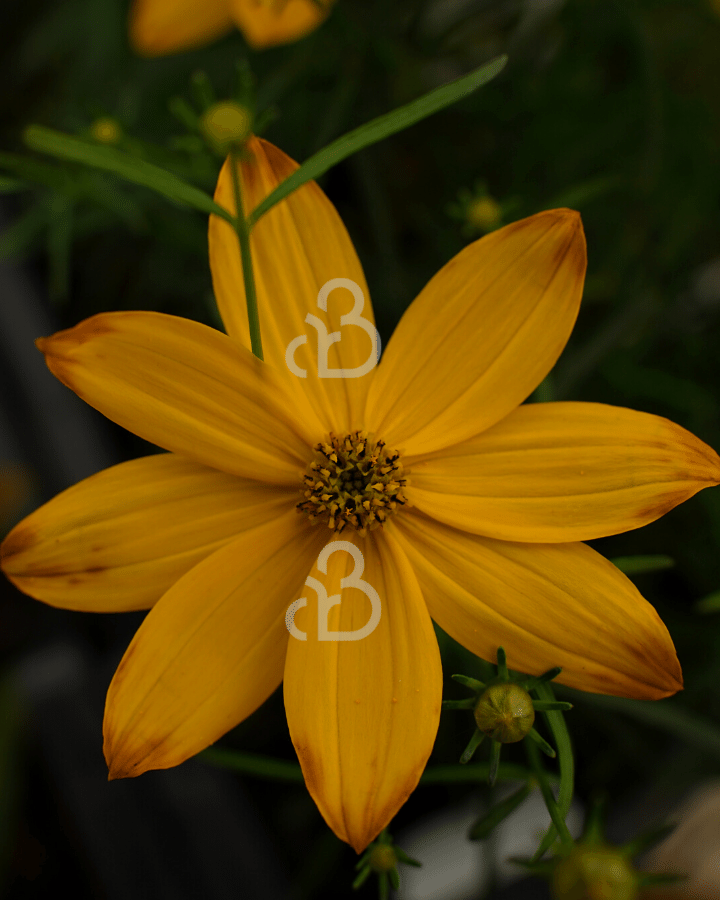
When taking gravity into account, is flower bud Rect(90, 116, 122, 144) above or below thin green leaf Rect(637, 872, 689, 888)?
above

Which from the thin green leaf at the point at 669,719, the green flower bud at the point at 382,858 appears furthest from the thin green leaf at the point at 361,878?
the thin green leaf at the point at 669,719

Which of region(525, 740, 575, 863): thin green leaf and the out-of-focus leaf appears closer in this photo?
region(525, 740, 575, 863): thin green leaf

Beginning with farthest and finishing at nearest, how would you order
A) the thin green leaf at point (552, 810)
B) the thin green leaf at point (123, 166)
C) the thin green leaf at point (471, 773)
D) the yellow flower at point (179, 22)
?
1. the yellow flower at point (179, 22)
2. the thin green leaf at point (471, 773)
3. the thin green leaf at point (552, 810)
4. the thin green leaf at point (123, 166)

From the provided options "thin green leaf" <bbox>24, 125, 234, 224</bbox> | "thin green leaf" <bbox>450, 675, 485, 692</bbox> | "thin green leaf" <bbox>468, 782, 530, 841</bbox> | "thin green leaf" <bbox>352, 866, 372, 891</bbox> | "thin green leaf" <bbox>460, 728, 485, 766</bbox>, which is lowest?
"thin green leaf" <bbox>352, 866, 372, 891</bbox>

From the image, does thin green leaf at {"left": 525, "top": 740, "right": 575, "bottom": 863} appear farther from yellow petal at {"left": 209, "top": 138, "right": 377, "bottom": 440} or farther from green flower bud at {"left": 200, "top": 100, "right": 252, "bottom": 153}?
green flower bud at {"left": 200, "top": 100, "right": 252, "bottom": 153}

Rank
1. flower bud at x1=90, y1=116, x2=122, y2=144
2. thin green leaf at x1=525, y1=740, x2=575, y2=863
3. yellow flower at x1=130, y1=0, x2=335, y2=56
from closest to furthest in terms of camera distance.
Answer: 1. thin green leaf at x1=525, y1=740, x2=575, y2=863
2. flower bud at x1=90, y1=116, x2=122, y2=144
3. yellow flower at x1=130, y1=0, x2=335, y2=56

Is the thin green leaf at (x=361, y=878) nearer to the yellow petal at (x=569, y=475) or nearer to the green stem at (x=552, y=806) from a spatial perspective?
the green stem at (x=552, y=806)

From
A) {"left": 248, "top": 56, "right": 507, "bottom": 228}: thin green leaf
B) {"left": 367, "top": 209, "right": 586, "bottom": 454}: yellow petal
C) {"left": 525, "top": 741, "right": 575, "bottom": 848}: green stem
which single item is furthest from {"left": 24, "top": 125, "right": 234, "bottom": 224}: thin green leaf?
{"left": 525, "top": 741, "right": 575, "bottom": 848}: green stem

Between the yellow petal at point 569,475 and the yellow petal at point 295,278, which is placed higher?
the yellow petal at point 295,278

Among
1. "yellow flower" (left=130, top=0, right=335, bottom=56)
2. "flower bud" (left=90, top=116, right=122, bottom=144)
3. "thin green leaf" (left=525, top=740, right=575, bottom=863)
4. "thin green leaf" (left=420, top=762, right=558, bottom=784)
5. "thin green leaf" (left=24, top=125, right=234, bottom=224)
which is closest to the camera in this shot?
"thin green leaf" (left=24, top=125, right=234, bottom=224)
